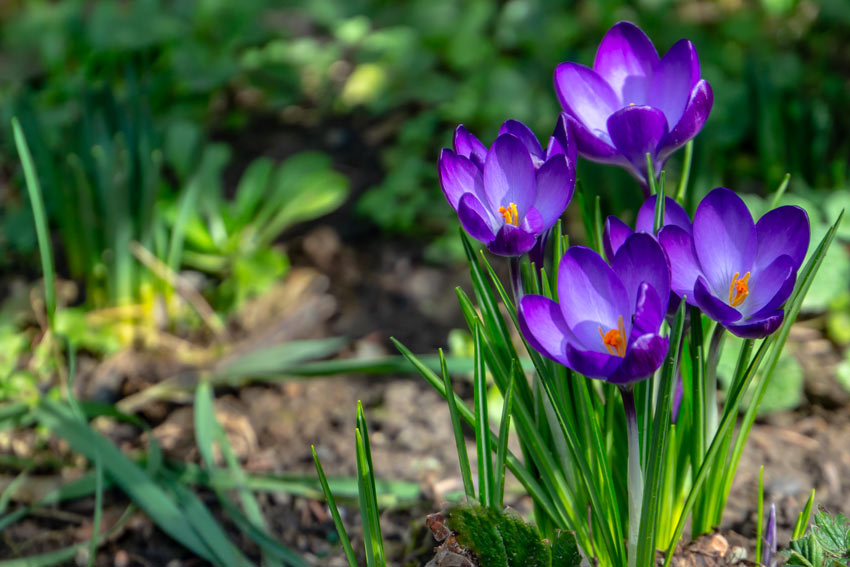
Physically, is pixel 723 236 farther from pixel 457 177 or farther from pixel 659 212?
pixel 457 177

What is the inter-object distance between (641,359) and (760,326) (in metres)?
0.14

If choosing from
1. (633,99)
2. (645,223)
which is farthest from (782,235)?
(633,99)

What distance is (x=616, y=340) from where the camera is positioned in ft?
2.79

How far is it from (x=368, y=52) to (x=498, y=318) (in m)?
1.97

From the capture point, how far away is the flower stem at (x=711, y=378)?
3.27 ft

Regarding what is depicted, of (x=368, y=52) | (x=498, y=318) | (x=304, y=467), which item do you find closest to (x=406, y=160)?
(x=368, y=52)

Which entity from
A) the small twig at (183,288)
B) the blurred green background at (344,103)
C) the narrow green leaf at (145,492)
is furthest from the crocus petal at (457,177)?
the small twig at (183,288)

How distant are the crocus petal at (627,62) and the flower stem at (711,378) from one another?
31 centimetres

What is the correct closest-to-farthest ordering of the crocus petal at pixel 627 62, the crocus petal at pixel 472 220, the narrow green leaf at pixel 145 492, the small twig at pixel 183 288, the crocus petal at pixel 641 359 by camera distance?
the crocus petal at pixel 641 359 < the crocus petal at pixel 472 220 < the crocus petal at pixel 627 62 < the narrow green leaf at pixel 145 492 < the small twig at pixel 183 288

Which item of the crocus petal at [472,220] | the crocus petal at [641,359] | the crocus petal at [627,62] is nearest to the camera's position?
the crocus petal at [641,359]

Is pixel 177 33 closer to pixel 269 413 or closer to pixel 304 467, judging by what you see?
pixel 269 413

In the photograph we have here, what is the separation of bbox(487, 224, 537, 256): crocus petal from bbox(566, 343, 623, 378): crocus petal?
0.46 ft

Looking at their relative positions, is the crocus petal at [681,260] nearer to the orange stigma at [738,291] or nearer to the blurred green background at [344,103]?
the orange stigma at [738,291]

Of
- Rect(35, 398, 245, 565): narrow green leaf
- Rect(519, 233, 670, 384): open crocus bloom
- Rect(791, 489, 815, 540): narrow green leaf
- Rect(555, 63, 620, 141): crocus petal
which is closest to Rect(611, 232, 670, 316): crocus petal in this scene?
Rect(519, 233, 670, 384): open crocus bloom
